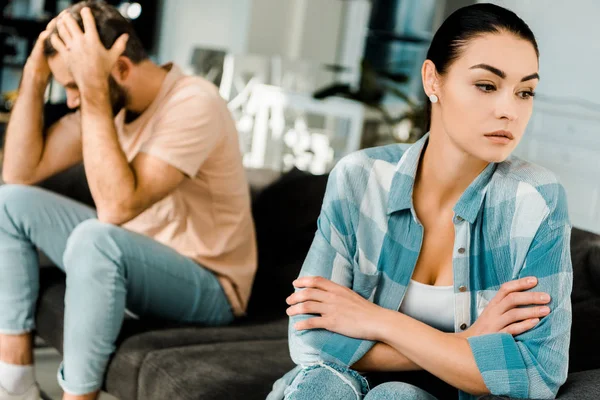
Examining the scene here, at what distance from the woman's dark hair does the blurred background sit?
283 centimetres

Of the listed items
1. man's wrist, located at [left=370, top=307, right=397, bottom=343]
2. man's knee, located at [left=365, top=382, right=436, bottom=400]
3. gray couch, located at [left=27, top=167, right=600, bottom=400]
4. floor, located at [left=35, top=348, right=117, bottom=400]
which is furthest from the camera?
floor, located at [left=35, top=348, right=117, bottom=400]

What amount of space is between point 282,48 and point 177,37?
1083mm

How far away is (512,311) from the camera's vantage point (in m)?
1.32

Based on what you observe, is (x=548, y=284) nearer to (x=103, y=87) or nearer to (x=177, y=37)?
(x=103, y=87)

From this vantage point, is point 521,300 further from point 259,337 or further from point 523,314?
point 259,337

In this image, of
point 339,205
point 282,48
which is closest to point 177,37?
point 282,48

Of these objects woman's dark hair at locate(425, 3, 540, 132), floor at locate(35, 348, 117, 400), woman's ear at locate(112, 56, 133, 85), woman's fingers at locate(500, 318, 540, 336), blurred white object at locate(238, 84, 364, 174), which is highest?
woman's dark hair at locate(425, 3, 540, 132)

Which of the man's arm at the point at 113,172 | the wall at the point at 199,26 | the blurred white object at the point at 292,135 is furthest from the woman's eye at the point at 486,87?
the wall at the point at 199,26

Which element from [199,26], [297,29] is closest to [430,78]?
[297,29]

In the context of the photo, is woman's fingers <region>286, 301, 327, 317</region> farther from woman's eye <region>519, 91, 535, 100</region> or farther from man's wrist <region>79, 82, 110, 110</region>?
man's wrist <region>79, 82, 110, 110</region>

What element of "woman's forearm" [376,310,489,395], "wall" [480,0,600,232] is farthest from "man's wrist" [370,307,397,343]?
"wall" [480,0,600,232]

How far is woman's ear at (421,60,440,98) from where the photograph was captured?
1455mm

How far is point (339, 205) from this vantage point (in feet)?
4.93

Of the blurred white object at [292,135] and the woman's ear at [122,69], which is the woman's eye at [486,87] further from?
the blurred white object at [292,135]
